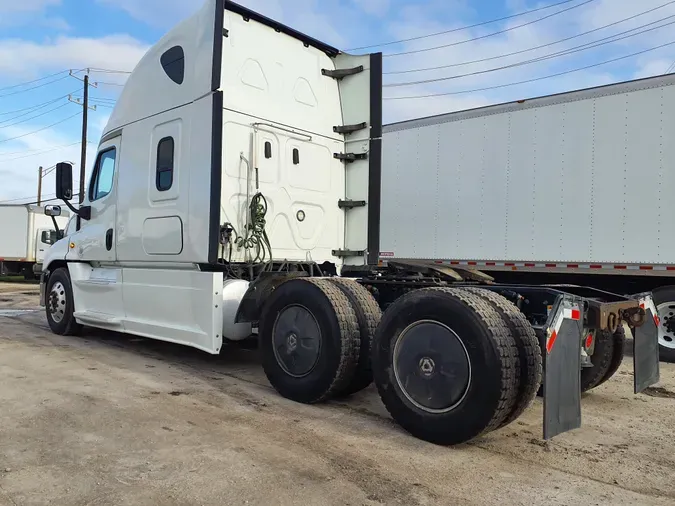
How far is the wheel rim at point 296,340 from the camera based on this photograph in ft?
16.9

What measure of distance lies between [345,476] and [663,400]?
384 centimetres

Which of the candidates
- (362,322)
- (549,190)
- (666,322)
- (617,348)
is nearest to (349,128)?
(362,322)

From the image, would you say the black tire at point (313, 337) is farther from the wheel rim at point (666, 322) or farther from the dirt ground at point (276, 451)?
the wheel rim at point (666, 322)

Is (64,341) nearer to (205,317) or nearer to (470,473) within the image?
(205,317)

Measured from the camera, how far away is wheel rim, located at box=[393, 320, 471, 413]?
398 centimetres

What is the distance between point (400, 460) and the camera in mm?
3824

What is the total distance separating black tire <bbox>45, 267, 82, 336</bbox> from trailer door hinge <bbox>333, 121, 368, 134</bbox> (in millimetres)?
4500

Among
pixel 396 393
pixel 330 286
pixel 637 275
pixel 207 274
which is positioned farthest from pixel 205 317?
pixel 637 275

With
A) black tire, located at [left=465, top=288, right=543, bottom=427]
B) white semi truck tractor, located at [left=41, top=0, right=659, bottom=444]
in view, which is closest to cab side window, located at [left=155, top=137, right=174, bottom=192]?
white semi truck tractor, located at [left=41, top=0, right=659, bottom=444]

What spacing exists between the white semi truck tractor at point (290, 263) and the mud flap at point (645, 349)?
0.02 meters

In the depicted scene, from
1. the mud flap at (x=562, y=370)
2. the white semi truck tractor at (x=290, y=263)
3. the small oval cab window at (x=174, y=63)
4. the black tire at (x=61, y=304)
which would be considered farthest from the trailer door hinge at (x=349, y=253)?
the black tire at (x=61, y=304)

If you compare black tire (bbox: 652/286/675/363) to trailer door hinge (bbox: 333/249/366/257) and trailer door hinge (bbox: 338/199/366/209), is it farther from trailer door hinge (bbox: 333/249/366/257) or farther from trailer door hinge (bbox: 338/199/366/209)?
trailer door hinge (bbox: 338/199/366/209)

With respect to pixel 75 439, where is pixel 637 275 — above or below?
above

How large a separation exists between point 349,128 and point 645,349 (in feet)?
13.8
